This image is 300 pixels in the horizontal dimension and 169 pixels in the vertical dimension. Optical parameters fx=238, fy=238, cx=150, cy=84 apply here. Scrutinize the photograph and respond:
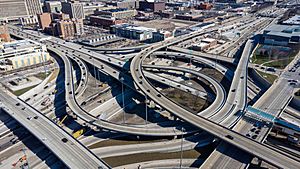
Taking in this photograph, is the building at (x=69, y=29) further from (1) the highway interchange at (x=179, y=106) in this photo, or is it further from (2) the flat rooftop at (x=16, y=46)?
(1) the highway interchange at (x=179, y=106)

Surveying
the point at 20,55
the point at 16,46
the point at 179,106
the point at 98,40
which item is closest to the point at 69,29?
the point at 98,40

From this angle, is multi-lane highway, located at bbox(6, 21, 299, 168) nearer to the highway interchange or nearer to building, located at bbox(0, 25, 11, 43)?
the highway interchange

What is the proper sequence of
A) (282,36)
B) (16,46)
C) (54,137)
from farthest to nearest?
(282,36), (16,46), (54,137)

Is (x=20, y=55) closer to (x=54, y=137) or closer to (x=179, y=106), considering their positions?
(x=54, y=137)

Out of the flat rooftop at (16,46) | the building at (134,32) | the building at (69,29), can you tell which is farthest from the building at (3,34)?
the building at (134,32)

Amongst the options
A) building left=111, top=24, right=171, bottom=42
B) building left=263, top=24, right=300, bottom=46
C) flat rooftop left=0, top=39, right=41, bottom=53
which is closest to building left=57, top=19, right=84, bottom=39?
building left=111, top=24, right=171, bottom=42

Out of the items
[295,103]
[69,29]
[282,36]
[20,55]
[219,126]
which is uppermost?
[282,36]
